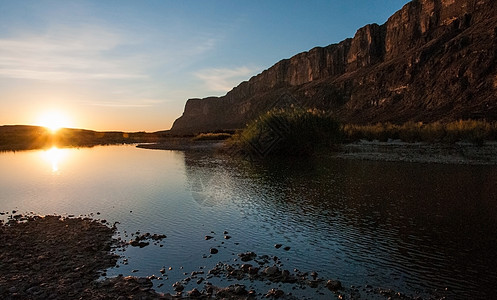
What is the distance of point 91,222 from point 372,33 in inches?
5503

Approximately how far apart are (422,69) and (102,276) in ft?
300

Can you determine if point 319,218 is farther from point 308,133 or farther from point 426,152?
point 308,133

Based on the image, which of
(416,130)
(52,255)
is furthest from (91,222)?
(416,130)

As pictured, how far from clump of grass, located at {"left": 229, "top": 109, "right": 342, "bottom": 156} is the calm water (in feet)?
40.7

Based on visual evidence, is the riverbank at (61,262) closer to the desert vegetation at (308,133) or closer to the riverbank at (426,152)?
the riverbank at (426,152)

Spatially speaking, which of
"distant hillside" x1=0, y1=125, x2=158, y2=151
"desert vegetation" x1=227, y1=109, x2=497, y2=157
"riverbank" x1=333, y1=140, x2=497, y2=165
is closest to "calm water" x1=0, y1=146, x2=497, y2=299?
"riverbank" x1=333, y1=140, x2=497, y2=165

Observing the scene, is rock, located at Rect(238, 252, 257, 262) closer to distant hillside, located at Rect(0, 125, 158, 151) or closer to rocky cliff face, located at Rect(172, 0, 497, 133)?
rocky cliff face, located at Rect(172, 0, 497, 133)

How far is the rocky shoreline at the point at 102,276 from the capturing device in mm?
6656

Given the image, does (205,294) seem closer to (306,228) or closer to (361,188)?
(306,228)

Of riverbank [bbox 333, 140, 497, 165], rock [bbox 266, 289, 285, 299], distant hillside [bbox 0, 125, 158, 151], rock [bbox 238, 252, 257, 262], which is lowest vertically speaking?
rock [bbox 266, 289, 285, 299]

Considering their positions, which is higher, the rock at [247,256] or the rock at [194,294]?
the rock at [247,256]

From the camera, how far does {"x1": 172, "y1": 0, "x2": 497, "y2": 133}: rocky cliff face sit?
67.1 metres

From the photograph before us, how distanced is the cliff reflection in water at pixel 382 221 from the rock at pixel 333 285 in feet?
1.58

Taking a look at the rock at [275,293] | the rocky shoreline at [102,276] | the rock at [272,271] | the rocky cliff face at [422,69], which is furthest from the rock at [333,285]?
the rocky cliff face at [422,69]
